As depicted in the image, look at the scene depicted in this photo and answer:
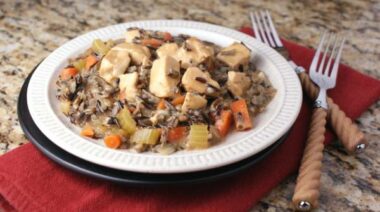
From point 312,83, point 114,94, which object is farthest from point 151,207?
point 312,83

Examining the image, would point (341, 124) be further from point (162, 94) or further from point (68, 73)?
point (68, 73)

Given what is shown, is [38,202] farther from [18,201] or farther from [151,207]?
[151,207]

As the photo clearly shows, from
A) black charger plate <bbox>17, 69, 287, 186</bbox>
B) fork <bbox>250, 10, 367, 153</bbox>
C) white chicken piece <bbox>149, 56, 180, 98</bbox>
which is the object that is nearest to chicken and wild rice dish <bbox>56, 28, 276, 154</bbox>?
white chicken piece <bbox>149, 56, 180, 98</bbox>

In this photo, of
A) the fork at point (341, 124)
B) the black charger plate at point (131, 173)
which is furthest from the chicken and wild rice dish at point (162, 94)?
the fork at point (341, 124)

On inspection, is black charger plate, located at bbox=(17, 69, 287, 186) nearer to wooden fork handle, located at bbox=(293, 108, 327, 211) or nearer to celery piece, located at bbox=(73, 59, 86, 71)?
wooden fork handle, located at bbox=(293, 108, 327, 211)

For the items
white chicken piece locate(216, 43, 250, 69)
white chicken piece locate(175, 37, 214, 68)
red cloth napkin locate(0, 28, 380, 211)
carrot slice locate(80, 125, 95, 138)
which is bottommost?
red cloth napkin locate(0, 28, 380, 211)

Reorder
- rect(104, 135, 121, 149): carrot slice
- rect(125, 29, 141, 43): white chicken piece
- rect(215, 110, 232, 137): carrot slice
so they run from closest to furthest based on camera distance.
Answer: rect(104, 135, 121, 149): carrot slice, rect(215, 110, 232, 137): carrot slice, rect(125, 29, 141, 43): white chicken piece

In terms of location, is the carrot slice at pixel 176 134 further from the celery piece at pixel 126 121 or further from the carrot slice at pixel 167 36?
the carrot slice at pixel 167 36
